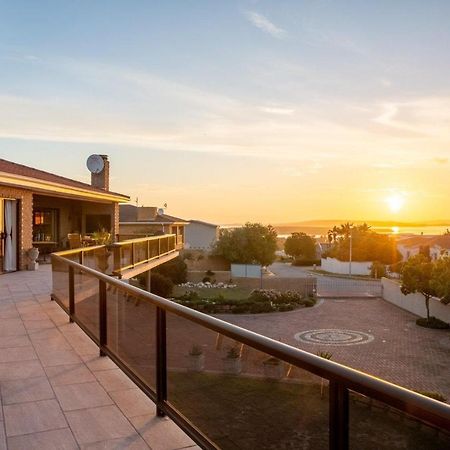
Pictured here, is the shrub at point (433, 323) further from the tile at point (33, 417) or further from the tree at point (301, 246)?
the tree at point (301, 246)

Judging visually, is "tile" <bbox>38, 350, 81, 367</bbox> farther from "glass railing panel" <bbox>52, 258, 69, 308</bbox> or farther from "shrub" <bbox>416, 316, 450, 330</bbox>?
"shrub" <bbox>416, 316, 450, 330</bbox>

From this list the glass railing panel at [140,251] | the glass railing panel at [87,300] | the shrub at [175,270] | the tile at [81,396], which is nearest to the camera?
the tile at [81,396]

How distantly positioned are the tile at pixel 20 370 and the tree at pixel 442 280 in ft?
84.2

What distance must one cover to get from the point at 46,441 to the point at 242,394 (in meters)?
1.75

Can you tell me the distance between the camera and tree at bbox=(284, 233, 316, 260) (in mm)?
75375

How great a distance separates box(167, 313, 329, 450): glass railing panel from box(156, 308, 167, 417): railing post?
0.14 metres

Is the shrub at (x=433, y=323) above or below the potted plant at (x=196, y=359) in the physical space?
below

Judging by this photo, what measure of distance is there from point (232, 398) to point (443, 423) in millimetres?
1577

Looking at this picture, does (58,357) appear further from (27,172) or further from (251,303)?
(251,303)

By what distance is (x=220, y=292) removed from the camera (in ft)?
127

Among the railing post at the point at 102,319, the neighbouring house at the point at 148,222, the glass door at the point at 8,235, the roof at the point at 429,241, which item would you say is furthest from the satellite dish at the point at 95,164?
the roof at the point at 429,241

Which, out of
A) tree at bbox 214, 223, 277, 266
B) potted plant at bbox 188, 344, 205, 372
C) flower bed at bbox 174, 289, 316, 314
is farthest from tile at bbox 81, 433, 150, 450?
tree at bbox 214, 223, 277, 266

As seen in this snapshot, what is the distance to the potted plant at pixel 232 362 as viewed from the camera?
3.02 m

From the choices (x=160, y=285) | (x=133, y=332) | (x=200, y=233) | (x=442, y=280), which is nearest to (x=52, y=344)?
(x=133, y=332)
